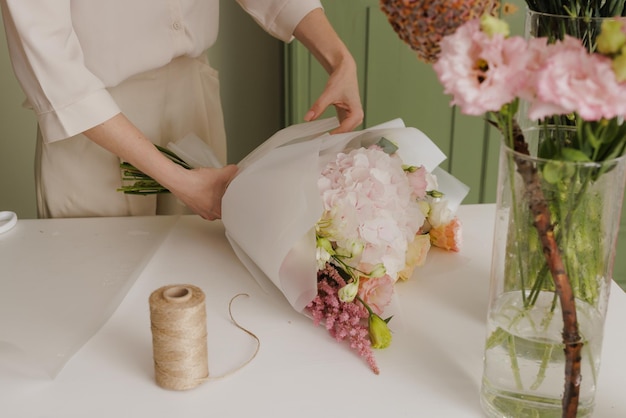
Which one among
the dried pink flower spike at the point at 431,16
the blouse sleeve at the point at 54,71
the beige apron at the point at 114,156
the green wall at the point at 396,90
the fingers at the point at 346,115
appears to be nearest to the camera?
the dried pink flower spike at the point at 431,16

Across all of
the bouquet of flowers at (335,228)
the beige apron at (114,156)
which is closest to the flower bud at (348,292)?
the bouquet of flowers at (335,228)

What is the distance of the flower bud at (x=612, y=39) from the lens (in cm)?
68

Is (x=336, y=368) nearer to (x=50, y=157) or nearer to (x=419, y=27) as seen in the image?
(x=419, y=27)

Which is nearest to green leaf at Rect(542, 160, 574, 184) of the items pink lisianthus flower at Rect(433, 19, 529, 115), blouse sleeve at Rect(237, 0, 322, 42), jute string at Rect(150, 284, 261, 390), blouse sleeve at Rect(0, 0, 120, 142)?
pink lisianthus flower at Rect(433, 19, 529, 115)

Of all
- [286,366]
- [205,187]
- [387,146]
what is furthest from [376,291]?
[205,187]

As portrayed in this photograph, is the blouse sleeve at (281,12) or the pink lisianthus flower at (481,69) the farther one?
the blouse sleeve at (281,12)

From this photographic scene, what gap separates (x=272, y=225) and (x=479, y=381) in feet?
1.21

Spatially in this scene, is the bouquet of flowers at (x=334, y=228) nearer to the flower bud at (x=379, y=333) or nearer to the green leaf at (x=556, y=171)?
the flower bud at (x=379, y=333)

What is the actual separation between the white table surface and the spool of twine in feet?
0.07

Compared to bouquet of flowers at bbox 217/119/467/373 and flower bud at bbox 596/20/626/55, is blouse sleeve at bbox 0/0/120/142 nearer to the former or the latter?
bouquet of flowers at bbox 217/119/467/373

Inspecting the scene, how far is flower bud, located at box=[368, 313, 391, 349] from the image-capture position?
1065 millimetres

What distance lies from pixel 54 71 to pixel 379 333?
681 millimetres

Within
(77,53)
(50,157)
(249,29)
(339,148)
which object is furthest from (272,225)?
(249,29)

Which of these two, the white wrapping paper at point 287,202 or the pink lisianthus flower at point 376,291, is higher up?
the white wrapping paper at point 287,202
